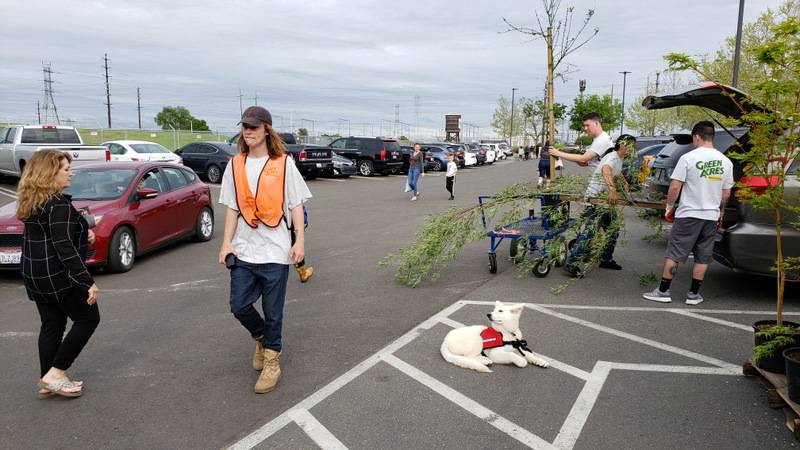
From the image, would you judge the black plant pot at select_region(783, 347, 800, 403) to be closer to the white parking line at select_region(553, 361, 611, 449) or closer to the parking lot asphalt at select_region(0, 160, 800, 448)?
the parking lot asphalt at select_region(0, 160, 800, 448)

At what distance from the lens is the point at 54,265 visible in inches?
144

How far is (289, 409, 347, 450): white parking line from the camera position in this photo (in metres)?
3.22

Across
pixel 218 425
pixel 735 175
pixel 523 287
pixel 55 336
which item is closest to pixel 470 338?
pixel 218 425

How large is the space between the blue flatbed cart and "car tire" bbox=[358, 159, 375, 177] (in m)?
21.2

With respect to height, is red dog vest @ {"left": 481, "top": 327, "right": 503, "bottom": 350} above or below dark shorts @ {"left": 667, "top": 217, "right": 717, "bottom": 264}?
below

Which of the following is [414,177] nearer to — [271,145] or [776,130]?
[271,145]

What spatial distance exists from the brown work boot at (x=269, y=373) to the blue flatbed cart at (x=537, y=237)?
3643mm

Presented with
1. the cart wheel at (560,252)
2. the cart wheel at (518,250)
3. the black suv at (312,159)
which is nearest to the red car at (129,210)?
the cart wheel at (518,250)

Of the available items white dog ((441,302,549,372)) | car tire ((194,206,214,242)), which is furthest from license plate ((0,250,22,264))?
white dog ((441,302,549,372))

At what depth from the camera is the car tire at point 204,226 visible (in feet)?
32.4

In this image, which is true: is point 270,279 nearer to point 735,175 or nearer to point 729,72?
point 735,175

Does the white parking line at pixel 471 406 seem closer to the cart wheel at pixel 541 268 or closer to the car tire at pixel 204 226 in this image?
the cart wheel at pixel 541 268

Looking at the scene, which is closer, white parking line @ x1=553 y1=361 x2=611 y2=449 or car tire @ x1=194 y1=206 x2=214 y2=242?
white parking line @ x1=553 y1=361 x2=611 y2=449

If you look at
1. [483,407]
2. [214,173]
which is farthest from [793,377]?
[214,173]
